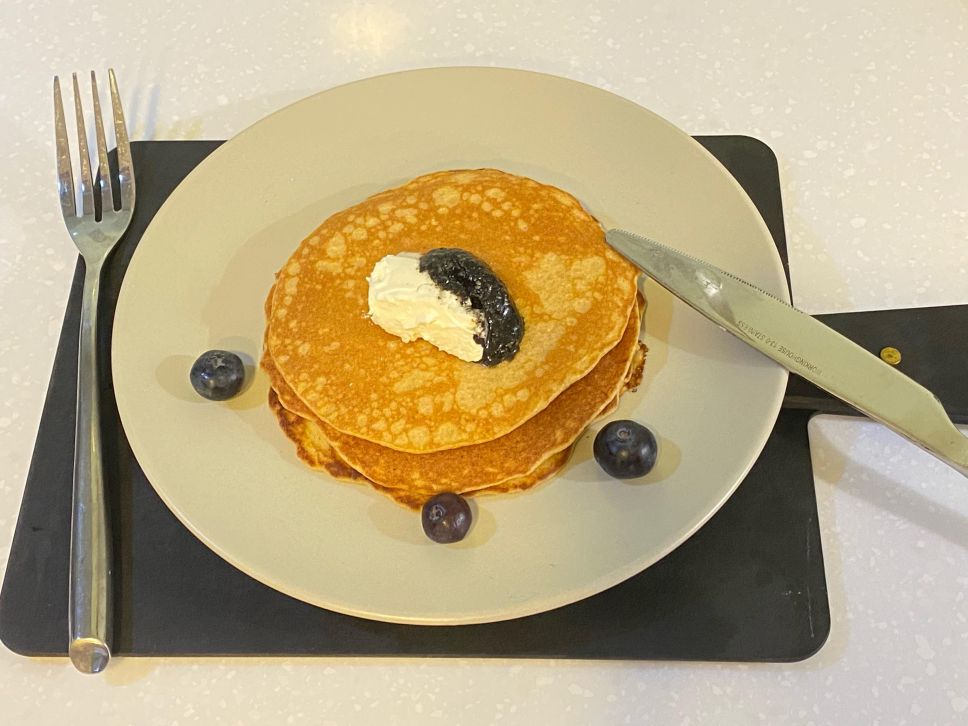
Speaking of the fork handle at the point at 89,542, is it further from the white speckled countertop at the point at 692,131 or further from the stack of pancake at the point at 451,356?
the stack of pancake at the point at 451,356

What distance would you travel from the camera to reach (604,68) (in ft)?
5.70

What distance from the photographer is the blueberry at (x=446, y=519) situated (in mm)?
1076

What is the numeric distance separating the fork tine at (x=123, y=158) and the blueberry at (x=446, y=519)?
2.81ft

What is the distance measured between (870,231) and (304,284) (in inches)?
40.9

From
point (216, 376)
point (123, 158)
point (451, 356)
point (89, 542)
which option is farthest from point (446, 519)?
point (123, 158)

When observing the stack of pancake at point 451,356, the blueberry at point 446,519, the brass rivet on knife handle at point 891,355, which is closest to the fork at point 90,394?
the stack of pancake at point 451,356

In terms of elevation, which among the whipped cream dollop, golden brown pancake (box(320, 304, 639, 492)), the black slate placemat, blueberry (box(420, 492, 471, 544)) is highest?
the whipped cream dollop

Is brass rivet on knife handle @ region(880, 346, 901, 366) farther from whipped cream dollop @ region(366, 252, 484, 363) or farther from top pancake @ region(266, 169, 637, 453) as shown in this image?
whipped cream dollop @ region(366, 252, 484, 363)

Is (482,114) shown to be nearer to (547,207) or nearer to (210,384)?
(547,207)

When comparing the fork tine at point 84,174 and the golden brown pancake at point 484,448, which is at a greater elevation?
the fork tine at point 84,174

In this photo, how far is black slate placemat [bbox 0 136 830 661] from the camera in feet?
3.70

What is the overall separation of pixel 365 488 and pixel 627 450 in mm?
382

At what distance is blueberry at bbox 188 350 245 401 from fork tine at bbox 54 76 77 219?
51cm

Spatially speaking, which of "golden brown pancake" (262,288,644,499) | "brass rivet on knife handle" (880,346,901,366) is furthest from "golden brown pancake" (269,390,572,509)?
"brass rivet on knife handle" (880,346,901,366)
